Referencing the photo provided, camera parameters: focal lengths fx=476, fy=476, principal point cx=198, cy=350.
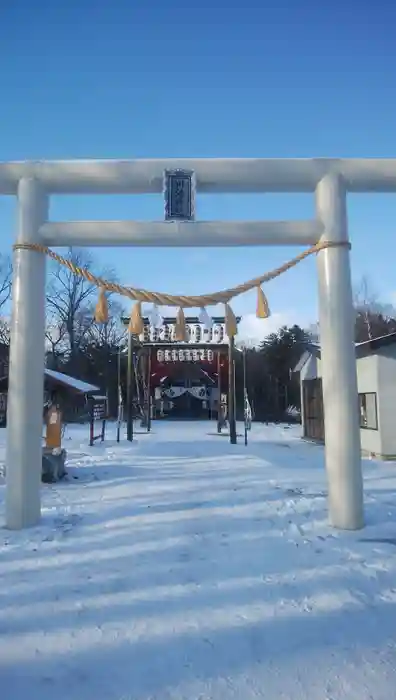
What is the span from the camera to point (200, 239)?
559 cm

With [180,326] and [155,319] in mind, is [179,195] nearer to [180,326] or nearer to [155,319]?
[180,326]

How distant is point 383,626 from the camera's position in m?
3.13

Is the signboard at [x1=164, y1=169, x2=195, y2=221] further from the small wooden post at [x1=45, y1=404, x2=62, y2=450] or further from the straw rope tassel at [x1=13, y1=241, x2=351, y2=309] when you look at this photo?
the small wooden post at [x1=45, y1=404, x2=62, y2=450]

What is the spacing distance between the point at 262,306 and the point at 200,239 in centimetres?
125

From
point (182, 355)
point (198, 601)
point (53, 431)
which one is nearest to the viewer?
point (198, 601)

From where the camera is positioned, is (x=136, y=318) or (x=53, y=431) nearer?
(x=136, y=318)

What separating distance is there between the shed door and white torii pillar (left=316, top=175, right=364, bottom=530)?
1081 centimetres

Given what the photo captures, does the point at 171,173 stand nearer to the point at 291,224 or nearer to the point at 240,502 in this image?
the point at 291,224

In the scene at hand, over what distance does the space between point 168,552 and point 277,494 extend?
2901 millimetres

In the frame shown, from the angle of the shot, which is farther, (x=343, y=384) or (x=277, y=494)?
(x=277, y=494)

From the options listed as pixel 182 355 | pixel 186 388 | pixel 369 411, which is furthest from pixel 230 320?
pixel 186 388

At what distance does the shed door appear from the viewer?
16.4 metres

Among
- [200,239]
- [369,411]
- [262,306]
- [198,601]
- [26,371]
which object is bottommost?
[198,601]

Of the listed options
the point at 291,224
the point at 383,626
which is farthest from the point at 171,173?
the point at 383,626
